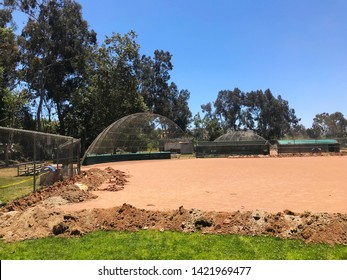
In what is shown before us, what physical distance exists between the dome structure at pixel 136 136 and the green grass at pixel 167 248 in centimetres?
2991

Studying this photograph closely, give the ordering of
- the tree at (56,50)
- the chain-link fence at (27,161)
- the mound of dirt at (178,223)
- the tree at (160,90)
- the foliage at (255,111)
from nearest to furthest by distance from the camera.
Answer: the mound of dirt at (178,223)
the chain-link fence at (27,161)
the tree at (56,50)
the tree at (160,90)
the foliage at (255,111)

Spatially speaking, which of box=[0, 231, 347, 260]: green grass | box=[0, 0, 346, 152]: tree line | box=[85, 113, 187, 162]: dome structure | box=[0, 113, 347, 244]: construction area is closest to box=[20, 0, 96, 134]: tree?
box=[0, 0, 346, 152]: tree line

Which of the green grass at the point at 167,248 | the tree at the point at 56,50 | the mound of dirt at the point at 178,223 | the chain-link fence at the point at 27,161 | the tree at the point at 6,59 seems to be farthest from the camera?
the tree at the point at 56,50

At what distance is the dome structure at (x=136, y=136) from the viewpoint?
3856 centimetres

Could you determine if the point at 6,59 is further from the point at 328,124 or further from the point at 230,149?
the point at 328,124

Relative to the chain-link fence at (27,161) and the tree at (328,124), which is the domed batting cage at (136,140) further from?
the tree at (328,124)

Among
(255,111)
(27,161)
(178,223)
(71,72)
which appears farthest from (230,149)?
(255,111)

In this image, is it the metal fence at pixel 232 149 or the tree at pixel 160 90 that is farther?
the tree at pixel 160 90

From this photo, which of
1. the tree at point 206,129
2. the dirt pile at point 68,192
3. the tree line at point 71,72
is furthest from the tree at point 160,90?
the dirt pile at point 68,192

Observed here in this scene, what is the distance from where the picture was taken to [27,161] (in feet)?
36.7

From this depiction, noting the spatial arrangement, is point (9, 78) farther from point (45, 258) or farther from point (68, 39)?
point (45, 258)

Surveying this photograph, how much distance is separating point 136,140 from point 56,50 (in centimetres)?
1819

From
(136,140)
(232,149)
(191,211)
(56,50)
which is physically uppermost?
(56,50)

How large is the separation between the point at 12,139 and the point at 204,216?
6209mm
